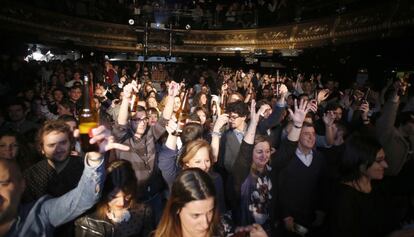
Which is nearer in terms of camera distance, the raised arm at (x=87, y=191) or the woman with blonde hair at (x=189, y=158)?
the raised arm at (x=87, y=191)

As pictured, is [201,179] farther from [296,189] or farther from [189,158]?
[296,189]

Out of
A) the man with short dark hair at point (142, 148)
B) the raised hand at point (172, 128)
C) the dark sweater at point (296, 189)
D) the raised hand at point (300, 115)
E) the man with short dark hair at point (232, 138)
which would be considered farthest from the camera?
the man with short dark hair at point (232, 138)

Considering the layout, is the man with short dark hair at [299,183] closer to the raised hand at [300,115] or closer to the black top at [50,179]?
the raised hand at [300,115]

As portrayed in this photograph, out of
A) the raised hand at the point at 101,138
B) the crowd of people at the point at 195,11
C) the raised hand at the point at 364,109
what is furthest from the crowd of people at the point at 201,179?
the crowd of people at the point at 195,11

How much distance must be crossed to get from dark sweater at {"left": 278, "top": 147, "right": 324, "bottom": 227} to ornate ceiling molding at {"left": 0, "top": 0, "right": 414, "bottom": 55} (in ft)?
18.9

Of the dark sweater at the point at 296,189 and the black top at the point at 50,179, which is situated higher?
the black top at the point at 50,179

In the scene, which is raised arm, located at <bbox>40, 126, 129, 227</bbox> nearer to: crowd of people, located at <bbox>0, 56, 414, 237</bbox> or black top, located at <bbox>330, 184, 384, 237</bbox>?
crowd of people, located at <bbox>0, 56, 414, 237</bbox>

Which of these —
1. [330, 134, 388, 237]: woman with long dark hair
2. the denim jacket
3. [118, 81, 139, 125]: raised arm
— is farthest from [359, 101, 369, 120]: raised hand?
the denim jacket

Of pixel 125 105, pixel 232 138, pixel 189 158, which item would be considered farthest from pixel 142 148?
pixel 189 158

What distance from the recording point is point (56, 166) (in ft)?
8.68

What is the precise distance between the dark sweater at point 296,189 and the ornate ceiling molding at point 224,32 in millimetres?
5766

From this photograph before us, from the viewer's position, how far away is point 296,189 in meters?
3.41

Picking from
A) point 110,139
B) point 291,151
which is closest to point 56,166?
point 110,139

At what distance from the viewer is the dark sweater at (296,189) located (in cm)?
342
